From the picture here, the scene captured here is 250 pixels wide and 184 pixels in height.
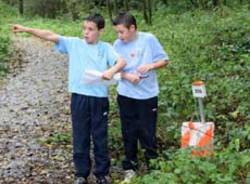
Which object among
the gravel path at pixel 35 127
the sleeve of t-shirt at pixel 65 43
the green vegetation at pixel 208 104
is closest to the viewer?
the green vegetation at pixel 208 104

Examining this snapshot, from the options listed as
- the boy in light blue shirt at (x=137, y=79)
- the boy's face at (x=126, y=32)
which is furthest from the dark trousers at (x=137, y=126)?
the boy's face at (x=126, y=32)

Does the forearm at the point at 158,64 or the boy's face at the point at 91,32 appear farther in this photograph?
the forearm at the point at 158,64

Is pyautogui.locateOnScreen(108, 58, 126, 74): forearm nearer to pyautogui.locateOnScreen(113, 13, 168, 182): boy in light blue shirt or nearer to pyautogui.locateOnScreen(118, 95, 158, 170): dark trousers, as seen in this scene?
pyautogui.locateOnScreen(113, 13, 168, 182): boy in light blue shirt

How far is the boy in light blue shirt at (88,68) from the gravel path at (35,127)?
2.39 ft

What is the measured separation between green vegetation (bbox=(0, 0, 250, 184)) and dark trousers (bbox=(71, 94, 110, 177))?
44cm

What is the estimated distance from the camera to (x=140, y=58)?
5953 millimetres

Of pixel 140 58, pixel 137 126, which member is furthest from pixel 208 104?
pixel 140 58

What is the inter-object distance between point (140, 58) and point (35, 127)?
148 inches

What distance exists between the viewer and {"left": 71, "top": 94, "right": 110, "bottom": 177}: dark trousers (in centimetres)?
588

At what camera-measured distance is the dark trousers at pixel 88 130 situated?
231 inches

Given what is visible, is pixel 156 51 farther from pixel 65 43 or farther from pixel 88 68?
pixel 65 43

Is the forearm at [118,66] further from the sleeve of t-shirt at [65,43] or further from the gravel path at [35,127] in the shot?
the gravel path at [35,127]

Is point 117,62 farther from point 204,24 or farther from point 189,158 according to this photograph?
point 204,24

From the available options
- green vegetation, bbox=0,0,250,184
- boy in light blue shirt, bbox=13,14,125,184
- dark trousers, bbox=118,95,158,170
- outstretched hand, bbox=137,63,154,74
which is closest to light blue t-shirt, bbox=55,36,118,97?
boy in light blue shirt, bbox=13,14,125,184
